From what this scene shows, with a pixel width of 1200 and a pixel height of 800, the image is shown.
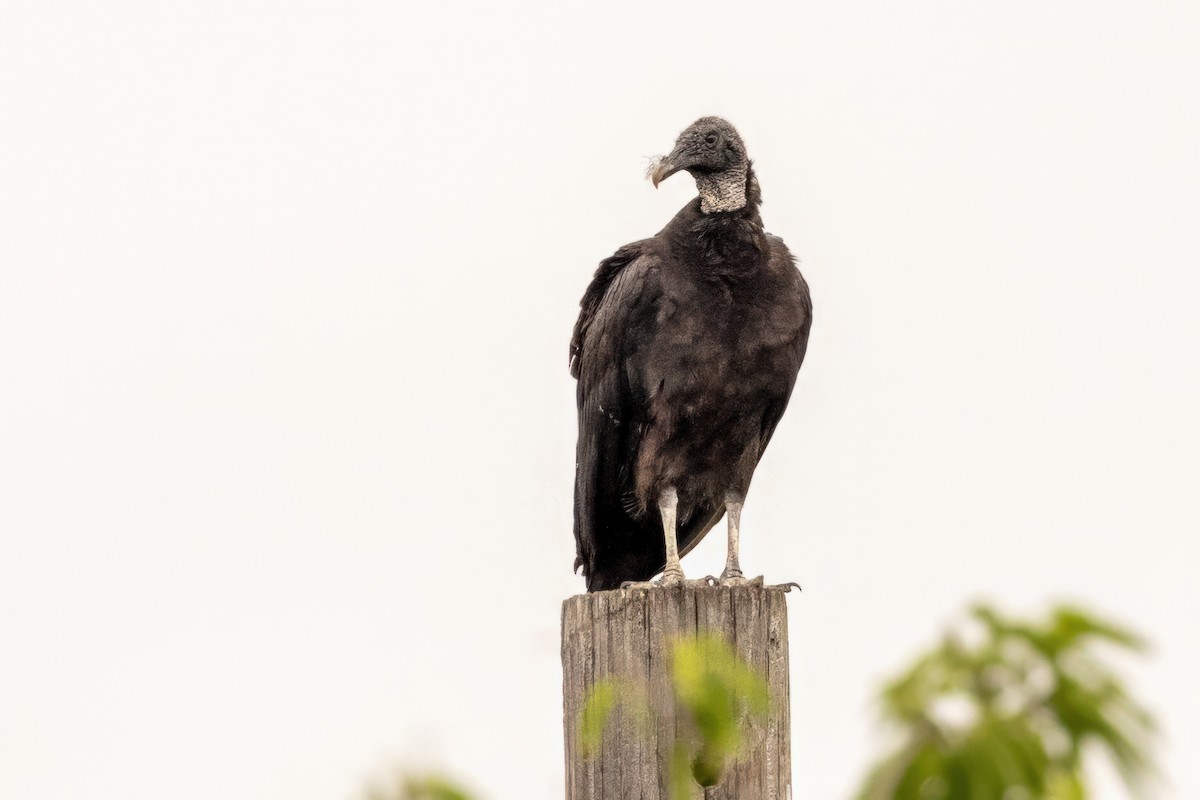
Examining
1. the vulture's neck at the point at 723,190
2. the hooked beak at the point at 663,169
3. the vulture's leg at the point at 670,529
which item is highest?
the hooked beak at the point at 663,169

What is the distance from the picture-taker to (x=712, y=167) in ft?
15.9

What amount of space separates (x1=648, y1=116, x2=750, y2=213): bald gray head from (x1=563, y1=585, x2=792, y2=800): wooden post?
6.12ft

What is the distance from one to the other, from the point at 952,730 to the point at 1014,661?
1.5 inches

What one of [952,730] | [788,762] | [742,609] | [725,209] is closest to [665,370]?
[725,209]

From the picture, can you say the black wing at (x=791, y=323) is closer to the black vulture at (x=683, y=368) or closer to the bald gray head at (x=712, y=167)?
the black vulture at (x=683, y=368)

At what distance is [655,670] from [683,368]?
5.71 feet

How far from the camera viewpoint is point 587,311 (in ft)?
15.9

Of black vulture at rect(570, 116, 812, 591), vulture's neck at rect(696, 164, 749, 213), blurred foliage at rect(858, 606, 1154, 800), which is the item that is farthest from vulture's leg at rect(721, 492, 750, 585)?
blurred foliage at rect(858, 606, 1154, 800)

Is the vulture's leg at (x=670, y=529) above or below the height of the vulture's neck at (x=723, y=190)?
below

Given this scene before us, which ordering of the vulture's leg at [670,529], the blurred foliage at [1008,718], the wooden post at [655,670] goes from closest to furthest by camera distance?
the blurred foliage at [1008,718] < the wooden post at [655,670] < the vulture's leg at [670,529]

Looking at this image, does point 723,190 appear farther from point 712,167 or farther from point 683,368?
point 683,368

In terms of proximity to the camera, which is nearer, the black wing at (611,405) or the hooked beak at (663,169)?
the black wing at (611,405)

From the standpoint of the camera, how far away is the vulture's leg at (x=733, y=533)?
4.54 m

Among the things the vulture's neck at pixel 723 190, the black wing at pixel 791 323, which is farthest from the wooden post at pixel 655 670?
the vulture's neck at pixel 723 190
